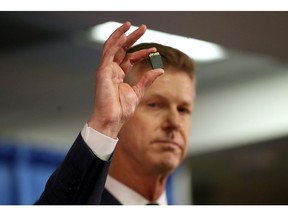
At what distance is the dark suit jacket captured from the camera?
2.05 meters

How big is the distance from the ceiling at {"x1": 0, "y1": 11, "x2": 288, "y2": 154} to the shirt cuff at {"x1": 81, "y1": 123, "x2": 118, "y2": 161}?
0.11m

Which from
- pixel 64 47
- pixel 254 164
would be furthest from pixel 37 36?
pixel 254 164

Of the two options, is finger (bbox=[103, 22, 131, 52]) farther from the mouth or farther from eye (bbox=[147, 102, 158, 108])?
the mouth

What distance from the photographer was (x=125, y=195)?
2.21 metres

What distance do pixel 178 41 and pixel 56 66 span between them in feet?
1.55

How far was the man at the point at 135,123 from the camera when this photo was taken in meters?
2.11

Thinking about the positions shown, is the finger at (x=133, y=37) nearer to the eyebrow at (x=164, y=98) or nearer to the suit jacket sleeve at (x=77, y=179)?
the eyebrow at (x=164, y=98)

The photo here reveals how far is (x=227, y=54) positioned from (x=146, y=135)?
45 cm

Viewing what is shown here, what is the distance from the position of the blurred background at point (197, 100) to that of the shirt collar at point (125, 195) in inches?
4.2

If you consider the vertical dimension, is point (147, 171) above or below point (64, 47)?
below

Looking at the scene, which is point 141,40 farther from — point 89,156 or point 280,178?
point 280,178

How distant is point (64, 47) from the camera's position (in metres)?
2.22

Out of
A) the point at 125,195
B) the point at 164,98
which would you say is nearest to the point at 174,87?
the point at 164,98

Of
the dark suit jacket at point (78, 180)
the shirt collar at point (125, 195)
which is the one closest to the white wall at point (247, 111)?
the shirt collar at point (125, 195)
